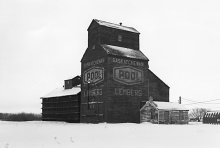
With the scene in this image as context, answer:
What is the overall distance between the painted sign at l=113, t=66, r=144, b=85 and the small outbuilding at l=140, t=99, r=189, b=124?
410 cm

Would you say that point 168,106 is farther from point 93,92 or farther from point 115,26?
point 115,26

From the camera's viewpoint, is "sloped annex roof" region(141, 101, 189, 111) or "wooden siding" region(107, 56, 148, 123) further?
"sloped annex roof" region(141, 101, 189, 111)

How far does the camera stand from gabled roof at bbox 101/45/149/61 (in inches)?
1765

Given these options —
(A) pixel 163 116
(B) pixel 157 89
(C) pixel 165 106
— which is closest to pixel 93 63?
(B) pixel 157 89

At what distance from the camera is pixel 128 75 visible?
45875 mm

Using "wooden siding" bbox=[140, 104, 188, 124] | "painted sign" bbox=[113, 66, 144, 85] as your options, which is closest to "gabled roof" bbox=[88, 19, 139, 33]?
"painted sign" bbox=[113, 66, 144, 85]

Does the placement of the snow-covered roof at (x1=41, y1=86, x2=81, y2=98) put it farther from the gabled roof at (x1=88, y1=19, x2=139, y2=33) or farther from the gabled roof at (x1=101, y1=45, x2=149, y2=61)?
the gabled roof at (x1=88, y1=19, x2=139, y2=33)

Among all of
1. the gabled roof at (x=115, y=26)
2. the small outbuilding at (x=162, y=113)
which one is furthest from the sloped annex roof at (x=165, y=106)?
the gabled roof at (x=115, y=26)

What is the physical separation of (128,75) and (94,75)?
534 cm

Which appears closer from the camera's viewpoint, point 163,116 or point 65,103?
point 163,116

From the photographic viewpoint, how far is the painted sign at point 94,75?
4527 centimetres

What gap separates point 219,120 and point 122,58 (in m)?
21.4

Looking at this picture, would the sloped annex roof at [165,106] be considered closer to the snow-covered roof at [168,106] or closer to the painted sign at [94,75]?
the snow-covered roof at [168,106]

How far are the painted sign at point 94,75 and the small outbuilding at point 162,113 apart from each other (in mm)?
8137
